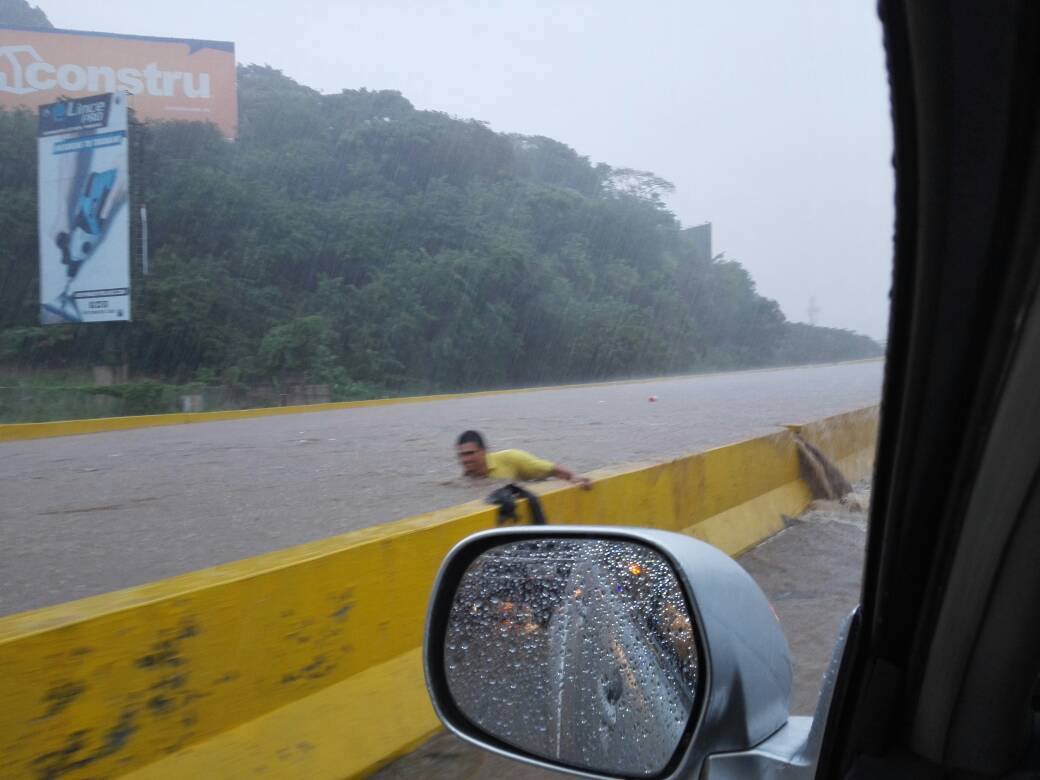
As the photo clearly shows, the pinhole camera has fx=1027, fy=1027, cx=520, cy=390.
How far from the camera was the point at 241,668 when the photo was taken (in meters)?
2.98

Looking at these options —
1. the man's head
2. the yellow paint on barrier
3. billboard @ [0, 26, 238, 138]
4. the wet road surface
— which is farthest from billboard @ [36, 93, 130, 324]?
the yellow paint on barrier

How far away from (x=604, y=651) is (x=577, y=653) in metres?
0.09

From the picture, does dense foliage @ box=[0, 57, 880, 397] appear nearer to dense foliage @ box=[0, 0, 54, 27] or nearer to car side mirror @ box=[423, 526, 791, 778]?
dense foliage @ box=[0, 0, 54, 27]

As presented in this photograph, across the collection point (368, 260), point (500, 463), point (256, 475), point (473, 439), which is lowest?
point (256, 475)

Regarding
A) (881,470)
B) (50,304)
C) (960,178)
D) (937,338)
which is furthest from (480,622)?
(50,304)

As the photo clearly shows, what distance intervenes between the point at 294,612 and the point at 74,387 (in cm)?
2740

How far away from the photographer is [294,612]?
319 cm

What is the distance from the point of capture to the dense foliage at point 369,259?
3544 cm

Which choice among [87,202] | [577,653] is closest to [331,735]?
[577,653]

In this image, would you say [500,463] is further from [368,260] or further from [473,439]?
[368,260]

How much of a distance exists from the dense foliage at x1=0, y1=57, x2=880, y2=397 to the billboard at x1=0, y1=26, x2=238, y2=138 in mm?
1606

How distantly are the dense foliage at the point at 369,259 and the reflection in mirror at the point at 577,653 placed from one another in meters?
31.8

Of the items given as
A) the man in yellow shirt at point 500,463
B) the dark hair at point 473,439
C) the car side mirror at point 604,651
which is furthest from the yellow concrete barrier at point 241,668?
the dark hair at point 473,439

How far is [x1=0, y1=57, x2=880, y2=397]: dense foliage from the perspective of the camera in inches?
1395
